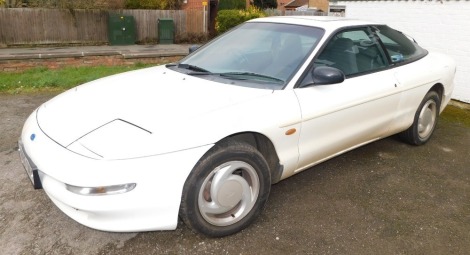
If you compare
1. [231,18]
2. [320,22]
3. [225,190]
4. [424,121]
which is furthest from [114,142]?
[231,18]

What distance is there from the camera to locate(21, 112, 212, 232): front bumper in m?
2.00

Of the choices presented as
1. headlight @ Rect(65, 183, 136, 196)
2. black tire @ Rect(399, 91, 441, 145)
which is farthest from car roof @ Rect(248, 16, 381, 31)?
headlight @ Rect(65, 183, 136, 196)

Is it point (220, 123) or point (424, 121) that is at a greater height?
point (220, 123)

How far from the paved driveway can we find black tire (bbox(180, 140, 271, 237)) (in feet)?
0.45

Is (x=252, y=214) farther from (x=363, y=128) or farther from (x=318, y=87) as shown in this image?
(x=363, y=128)

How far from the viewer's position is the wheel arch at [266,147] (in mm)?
2584

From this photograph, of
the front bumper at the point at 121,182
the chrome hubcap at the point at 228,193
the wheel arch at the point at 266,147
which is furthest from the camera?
the wheel arch at the point at 266,147

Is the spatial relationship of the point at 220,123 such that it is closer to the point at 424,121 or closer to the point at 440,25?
the point at 424,121

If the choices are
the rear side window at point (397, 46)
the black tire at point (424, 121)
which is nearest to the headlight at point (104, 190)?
the rear side window at point (397, 46)

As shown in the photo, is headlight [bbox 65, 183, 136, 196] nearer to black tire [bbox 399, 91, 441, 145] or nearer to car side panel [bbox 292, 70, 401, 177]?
car side panel [bbox 292, 70, 401, 177]

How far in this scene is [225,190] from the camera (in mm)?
2365

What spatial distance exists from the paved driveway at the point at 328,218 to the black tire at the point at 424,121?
0.28 meters

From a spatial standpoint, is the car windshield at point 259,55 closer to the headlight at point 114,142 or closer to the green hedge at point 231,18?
the headlight at point 114,142

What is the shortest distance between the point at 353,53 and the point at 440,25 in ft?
13.4
